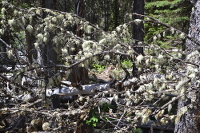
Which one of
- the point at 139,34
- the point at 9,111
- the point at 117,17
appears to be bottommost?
the point at 9,111

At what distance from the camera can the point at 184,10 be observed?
9750 millimetres

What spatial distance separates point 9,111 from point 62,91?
114 centimetres

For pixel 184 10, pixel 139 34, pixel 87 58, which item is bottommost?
pixel 87 58

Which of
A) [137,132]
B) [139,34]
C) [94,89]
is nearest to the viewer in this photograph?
[94,89]

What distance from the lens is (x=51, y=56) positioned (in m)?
6.71

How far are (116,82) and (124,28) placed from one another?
1219 millimetres

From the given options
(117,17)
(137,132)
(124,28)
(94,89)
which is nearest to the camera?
(124,28)

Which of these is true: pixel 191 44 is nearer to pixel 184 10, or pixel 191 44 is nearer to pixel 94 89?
pixel 94 89

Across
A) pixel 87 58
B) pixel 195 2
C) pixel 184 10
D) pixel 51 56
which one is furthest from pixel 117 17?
pixel 87 58

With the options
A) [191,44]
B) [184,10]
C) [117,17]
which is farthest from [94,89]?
[117,17]

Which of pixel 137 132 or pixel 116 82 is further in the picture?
pixel 137 132

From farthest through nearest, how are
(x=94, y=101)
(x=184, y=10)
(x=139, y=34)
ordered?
(x=184, y=10) → (x=139, y=34) → (x=94, y=101)

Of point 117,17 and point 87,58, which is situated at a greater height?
point 117,17

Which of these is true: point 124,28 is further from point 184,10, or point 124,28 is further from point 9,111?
point 184,10
